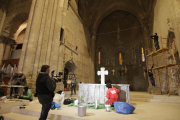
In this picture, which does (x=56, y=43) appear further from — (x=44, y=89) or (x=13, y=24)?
(x=13, y=24)

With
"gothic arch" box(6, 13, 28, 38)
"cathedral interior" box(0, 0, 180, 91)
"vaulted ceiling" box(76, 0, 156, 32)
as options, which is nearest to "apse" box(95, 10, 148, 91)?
"cathedral interior" box(0, 0, 180, 91)

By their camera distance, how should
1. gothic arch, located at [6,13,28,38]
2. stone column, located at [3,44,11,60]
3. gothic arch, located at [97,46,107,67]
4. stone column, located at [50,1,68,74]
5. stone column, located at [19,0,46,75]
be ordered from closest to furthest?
stone column, located at [19,0,46,75]
stone column, located at [50,1,68,74]
stone column, located at [3,44,11,60]
gothic arch, located at [6,13,28,38]
gothic arch, located at [97,46,107,67]

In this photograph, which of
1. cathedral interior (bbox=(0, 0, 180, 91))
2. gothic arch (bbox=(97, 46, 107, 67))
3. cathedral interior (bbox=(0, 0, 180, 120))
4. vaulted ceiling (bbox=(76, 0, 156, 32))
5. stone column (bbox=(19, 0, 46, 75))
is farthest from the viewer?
gothic arch (bbox=(97, 46, 107, 67))

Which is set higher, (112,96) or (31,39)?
(31,39)

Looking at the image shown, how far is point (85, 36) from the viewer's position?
1596 cm

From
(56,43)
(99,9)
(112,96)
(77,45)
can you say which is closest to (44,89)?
(112,96)

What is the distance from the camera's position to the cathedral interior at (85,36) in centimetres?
785

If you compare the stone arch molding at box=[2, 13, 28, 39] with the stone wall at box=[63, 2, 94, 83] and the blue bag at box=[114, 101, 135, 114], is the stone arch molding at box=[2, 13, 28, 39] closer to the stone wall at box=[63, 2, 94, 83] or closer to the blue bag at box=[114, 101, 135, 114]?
the stone wall at box=[63, 2, 94, 83]

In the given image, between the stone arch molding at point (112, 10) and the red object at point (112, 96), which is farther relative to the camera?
the stone arch molding at point (112, 10)

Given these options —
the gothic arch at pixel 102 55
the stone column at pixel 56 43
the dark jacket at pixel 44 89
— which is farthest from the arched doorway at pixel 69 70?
the dark jacket at pixel 44 89

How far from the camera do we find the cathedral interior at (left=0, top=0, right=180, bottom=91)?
785 centimetres

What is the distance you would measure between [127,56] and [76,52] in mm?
9048

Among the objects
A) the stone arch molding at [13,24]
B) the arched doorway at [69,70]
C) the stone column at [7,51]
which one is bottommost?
the arched doorway at [69,70]

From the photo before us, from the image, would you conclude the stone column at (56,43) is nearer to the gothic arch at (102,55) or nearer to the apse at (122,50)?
the apse at (122,50)
